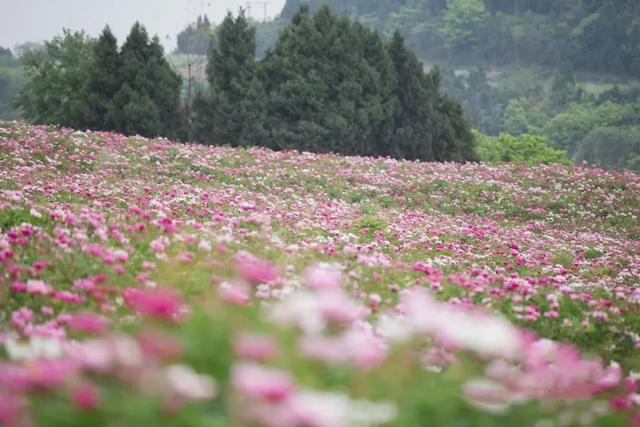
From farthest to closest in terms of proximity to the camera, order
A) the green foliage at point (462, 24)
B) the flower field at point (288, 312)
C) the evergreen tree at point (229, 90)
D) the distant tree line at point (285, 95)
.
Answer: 1. the green foliage at point (462, 24)
2. the evergreen tree at point (229, 90)
3. the distant tree line at point (285, 95)
4. the flower field at point (288, 312)

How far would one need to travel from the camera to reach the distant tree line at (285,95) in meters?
28.8

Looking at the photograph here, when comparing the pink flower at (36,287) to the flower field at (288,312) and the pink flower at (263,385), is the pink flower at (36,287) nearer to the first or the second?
the flower field at (288,312)

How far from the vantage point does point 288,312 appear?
260 cm

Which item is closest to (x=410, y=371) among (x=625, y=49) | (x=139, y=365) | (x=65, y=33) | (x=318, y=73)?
(x=139, y=365)

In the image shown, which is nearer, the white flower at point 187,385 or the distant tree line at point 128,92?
the white flower at point 187,385

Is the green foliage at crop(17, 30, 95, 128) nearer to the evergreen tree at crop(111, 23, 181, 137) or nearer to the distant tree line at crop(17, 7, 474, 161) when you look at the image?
the distant tree line at crop(17, 7, 474, 161)

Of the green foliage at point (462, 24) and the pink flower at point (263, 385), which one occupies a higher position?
the green foliage at point (462, 24)

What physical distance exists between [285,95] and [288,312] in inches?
1128

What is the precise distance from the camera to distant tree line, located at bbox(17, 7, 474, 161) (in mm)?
28812

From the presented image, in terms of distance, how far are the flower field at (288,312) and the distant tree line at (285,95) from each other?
13.6m

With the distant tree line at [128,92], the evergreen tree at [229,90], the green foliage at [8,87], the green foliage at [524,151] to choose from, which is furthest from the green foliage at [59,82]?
the green foliage at [8,87]

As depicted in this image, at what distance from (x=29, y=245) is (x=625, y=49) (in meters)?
118

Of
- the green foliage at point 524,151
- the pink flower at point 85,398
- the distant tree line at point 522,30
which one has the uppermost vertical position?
the distant tree line at point 522,30

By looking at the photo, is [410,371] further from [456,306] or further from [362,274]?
[362,274]
